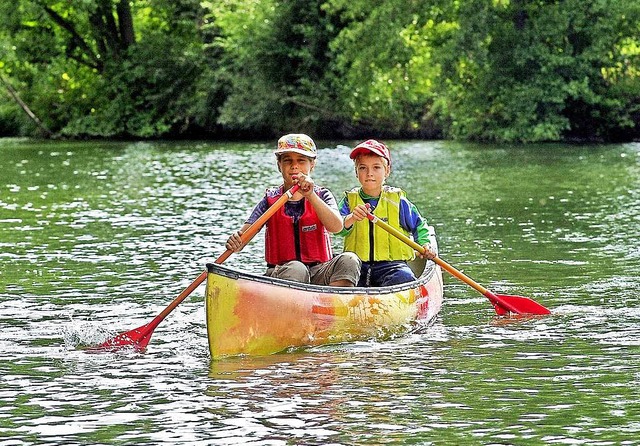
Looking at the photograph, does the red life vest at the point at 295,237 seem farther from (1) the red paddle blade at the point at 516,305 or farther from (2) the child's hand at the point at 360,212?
(1) the red paddle blade at the point at 516,305

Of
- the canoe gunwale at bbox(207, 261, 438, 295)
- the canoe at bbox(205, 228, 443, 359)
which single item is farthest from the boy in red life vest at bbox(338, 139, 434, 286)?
the canoe at bbox(205, 228, 443, 359)

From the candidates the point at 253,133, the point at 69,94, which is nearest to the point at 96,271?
the point at 253,133

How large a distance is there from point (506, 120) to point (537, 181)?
46.4ft

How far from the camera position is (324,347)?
8.52m

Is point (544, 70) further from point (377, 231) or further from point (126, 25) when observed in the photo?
point (377, 231)

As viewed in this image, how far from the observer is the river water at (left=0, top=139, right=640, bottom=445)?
6.43m

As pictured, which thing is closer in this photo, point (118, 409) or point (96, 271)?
point (118, 409)

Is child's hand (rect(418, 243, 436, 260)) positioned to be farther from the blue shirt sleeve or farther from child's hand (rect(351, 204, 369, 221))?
child's hand (rect(351, 204, 369, 221))

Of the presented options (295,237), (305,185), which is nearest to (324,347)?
(295,237)

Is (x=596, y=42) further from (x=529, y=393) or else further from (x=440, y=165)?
(x=529, y=393)

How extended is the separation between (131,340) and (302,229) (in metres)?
1.34

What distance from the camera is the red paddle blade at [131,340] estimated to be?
8562mm

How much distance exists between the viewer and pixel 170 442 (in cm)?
611

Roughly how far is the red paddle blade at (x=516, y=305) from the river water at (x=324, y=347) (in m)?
0.15
